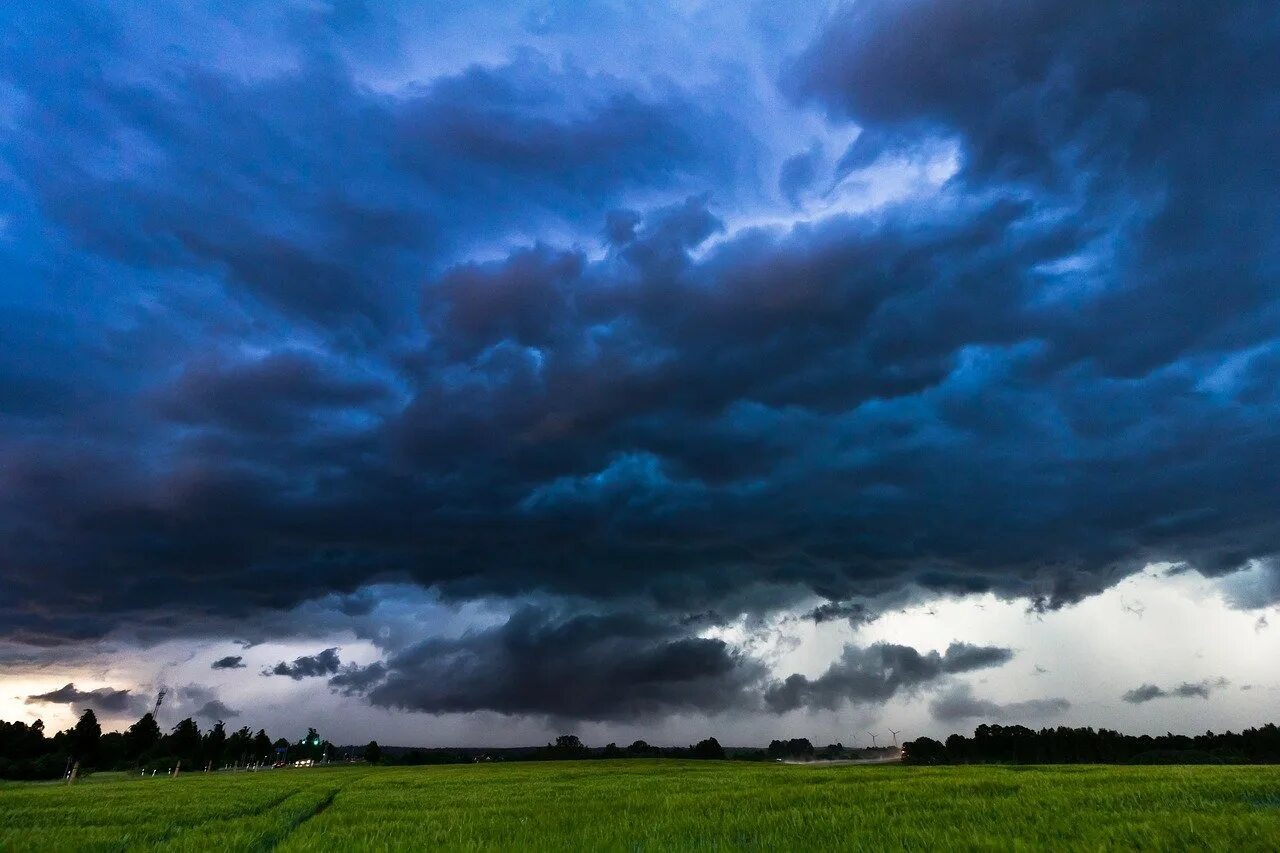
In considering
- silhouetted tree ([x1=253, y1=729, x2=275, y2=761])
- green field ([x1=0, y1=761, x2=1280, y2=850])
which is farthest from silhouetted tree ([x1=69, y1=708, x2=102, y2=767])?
green field ([x1=0, y1=761, x2=1280, y2=850])

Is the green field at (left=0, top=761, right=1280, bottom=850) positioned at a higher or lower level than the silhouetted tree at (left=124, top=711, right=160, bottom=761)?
higher

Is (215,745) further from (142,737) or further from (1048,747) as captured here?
(1048,747)

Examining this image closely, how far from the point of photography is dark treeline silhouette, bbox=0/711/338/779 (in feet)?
399

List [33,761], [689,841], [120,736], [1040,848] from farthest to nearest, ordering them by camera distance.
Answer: [120,736], [33,761], [689,841], [1040,848]

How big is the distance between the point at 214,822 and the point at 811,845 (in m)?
16.7

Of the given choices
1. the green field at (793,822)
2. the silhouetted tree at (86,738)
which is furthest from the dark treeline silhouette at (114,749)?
the green field at (793,822)

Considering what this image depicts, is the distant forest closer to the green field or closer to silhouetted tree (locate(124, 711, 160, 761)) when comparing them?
silhouetted tree (locate(124, 711, 160, 761))

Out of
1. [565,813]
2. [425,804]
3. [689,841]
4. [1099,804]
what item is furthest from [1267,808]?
[425,804]

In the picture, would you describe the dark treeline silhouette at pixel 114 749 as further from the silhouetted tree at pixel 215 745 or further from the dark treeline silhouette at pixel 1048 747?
the dark treeline silhouette at pixel 1048 747

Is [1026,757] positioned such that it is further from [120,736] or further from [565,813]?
[120,736]

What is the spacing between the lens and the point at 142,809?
23.5m

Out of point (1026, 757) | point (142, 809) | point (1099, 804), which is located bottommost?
point (1026, 757)

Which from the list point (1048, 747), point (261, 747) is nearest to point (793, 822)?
point (1048, 747)

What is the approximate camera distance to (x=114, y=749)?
15038 cm
